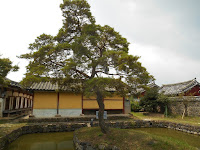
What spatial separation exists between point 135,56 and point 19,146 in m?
7.95

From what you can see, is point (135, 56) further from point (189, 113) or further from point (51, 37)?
point (189, 113)

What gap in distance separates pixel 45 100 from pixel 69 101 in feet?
7.82

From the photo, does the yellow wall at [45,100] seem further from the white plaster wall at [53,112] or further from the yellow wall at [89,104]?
the yellow wall at [89,104]

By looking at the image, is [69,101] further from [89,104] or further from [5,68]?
[5,68]

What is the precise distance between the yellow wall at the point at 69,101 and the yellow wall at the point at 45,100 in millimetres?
689

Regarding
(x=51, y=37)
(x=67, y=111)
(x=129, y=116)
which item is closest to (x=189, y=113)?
(x=129, y=116)

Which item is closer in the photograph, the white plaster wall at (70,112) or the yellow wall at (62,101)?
the yellow wall at (62,101)

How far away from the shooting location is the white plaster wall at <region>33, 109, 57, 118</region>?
14626 millimetres

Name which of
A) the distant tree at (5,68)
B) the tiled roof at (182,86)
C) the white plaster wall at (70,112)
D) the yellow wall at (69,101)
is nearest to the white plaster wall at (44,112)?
the white plaster wall at (70,112)

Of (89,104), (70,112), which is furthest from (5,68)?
(89,104)

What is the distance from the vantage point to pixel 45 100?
15070 millimetres

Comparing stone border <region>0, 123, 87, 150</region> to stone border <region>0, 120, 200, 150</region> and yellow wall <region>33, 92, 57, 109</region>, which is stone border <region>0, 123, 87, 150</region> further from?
yellow wall <region>33, 92, 57, 109</region>

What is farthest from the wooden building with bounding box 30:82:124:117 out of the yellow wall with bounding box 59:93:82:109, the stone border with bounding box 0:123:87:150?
the stone border with bounding box 0:123:87:150

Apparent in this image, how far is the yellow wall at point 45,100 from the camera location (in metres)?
14.8
